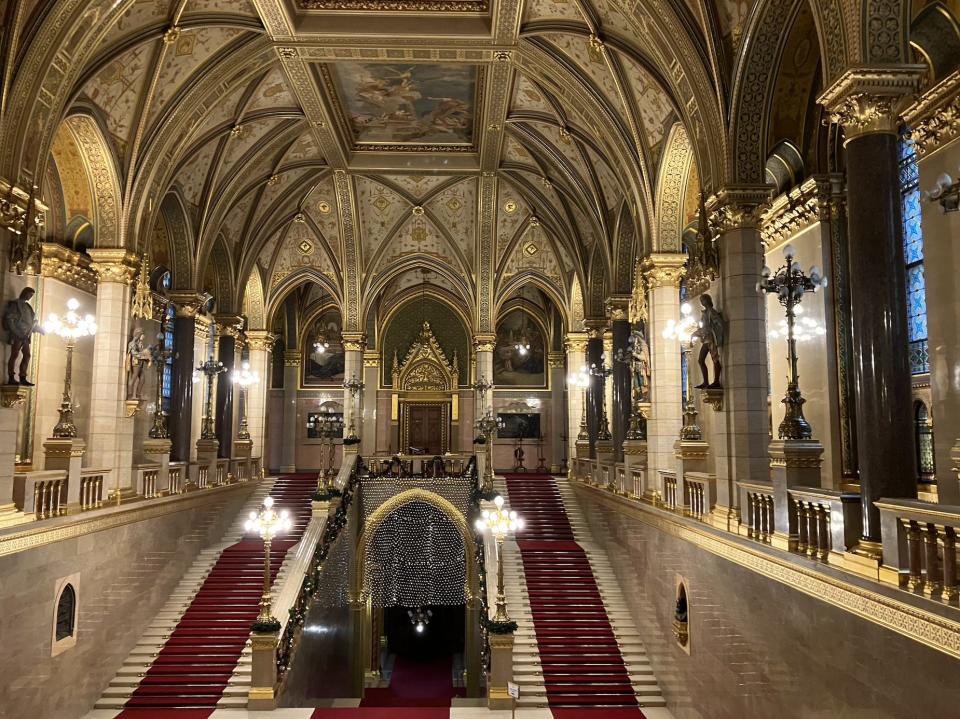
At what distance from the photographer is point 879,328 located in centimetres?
716

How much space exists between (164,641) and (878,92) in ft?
47.8

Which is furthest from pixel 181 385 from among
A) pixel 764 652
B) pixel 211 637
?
pixel 764 652

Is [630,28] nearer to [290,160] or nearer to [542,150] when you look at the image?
[542,150]

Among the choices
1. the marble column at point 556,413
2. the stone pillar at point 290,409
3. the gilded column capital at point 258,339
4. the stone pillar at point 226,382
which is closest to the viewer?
the stone pillar at point 226,382

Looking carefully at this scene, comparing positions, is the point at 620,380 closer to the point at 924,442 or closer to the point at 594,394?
the point at 594,394

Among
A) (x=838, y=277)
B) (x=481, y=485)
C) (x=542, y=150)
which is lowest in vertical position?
(x=481, y=485)

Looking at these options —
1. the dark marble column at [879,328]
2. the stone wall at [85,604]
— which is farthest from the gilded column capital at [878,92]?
the stone wall at [85,604]

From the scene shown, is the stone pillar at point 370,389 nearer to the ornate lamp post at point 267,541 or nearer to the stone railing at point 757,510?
the ornate lamp post at point 267,541

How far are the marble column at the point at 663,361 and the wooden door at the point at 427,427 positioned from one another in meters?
16.4

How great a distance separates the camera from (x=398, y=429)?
3133 centimetres

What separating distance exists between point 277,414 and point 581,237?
1598 centimetres

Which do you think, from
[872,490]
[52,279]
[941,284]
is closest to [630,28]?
[941,284]

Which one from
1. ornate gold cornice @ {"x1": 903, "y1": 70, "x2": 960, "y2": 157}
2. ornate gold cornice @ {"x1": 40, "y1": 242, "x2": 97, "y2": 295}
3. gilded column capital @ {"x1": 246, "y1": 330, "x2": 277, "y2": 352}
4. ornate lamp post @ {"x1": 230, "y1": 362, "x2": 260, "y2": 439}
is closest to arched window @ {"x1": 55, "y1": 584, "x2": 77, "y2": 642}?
ornate gold cornice @ {"x1": 40, "y1": 242, "x2": 97, "y2": 295}

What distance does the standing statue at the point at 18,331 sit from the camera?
10.5 metres
